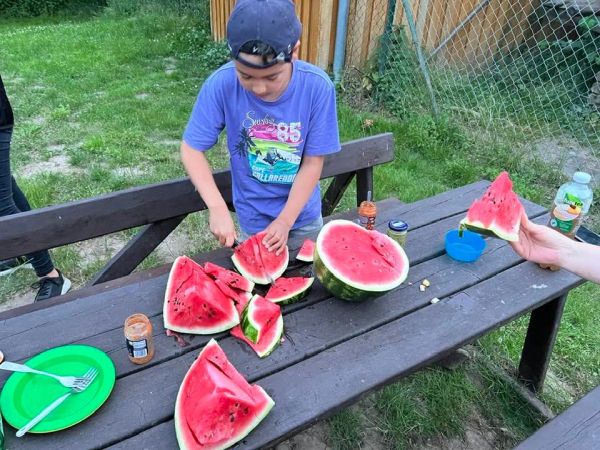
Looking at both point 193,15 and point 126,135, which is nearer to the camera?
point 126,135

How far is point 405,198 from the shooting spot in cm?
470

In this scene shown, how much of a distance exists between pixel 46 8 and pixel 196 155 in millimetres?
18976

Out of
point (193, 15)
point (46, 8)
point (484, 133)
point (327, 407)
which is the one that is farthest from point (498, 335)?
point (46, 8)

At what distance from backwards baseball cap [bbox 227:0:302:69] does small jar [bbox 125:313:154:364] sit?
1086 millimetres

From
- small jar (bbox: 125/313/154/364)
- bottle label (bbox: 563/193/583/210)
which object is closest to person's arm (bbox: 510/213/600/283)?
bottle label (bbox: 563/193/583/210)

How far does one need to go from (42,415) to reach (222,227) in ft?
3.63

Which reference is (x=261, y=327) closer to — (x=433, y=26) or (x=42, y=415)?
(x=42, y=415)

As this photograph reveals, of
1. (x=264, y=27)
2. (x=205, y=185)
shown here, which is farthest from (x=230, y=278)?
(x=264, y=27)

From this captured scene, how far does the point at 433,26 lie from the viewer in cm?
675

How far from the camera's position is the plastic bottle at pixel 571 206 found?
2385 millimetres

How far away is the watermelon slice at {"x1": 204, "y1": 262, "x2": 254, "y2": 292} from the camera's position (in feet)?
6.71

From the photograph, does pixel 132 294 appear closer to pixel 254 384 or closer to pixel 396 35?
pixel 254 384

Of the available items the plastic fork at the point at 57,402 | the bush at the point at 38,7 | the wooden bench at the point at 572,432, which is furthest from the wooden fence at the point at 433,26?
the bush at the point at 38,7

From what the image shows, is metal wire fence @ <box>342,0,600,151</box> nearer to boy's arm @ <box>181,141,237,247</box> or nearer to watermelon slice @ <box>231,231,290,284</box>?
boy's arm @ <box>181,141,237,247</box>
